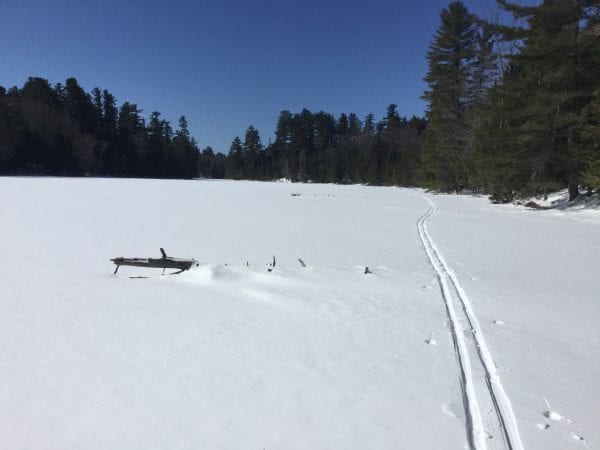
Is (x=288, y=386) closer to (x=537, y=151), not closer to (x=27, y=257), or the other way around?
(x=27, y=257)

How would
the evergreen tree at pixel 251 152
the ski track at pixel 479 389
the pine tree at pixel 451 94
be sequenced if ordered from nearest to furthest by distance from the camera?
the ski track at pixel 479 389 → the pine tree at pixel 451 94 → the evergreen tree at pixel 251 152

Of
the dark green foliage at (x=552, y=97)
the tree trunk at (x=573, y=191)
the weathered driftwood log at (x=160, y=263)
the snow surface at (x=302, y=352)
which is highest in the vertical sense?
the dark green foliage at (x=552, y=97)

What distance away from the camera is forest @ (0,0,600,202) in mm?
16562

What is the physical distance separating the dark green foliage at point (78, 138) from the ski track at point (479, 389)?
6711 centimetres

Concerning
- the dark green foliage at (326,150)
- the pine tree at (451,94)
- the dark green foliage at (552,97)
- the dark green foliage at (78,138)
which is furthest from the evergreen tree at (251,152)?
the dark green foliage at (552,97)

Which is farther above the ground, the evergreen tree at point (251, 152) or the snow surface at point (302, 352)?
the evergreen tree at point (251, 152)

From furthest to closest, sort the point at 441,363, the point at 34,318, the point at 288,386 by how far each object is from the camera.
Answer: the point at 34,318 < the point at 441,363 < the point at 288,386

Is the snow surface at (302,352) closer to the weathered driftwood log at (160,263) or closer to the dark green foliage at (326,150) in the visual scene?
the weathered driftwood log at (160,263)

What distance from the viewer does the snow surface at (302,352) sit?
2783mm

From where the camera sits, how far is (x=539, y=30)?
17297 millimetres

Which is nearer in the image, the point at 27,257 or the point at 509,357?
the point at 509,357

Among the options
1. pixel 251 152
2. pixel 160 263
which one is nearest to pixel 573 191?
pixel 160 263

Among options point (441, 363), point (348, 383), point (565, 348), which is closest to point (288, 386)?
point (348, 383)

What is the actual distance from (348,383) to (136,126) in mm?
90595
